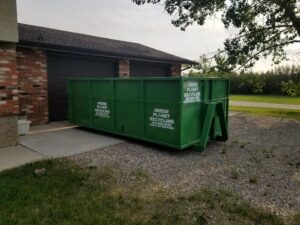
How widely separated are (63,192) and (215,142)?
184 inches

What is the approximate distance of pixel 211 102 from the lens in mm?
6477

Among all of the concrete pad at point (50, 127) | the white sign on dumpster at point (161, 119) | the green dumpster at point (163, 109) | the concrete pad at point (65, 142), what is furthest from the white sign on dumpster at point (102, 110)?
the white sign on dumpster at point (161, 119)

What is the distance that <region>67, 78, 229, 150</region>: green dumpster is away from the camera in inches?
229

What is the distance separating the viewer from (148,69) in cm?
1308

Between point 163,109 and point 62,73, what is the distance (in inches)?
211

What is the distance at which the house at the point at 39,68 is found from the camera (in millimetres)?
6234

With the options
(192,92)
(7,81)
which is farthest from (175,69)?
(7,81)

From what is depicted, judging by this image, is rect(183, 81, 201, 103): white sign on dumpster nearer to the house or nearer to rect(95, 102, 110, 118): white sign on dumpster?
rect(95, 102, 110, 118): white sign on dumpster

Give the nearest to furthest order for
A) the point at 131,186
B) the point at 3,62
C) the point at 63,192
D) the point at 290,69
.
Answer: the point at 63,192
the point at 131,186
the point at 3,62
the point at 290,69

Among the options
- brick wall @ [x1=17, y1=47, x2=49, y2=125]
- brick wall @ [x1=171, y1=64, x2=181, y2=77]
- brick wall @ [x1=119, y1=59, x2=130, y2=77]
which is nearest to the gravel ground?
brick wall @ [x1=17, y1=47, x2=49, y2=125]

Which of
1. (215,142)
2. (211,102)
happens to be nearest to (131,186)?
(211,102)

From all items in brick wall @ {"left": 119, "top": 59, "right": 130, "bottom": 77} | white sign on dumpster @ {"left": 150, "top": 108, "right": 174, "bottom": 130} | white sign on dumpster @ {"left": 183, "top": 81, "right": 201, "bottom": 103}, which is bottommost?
white sign on dumpster @ {"left": 150, "top": 108, "right": 174, "bottom": 130}

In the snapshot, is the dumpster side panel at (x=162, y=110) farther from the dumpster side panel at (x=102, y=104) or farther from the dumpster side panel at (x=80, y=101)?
the dumpster side panel at (x=80, y=101)

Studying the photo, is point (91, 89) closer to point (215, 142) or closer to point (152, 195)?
point (215, 142)
